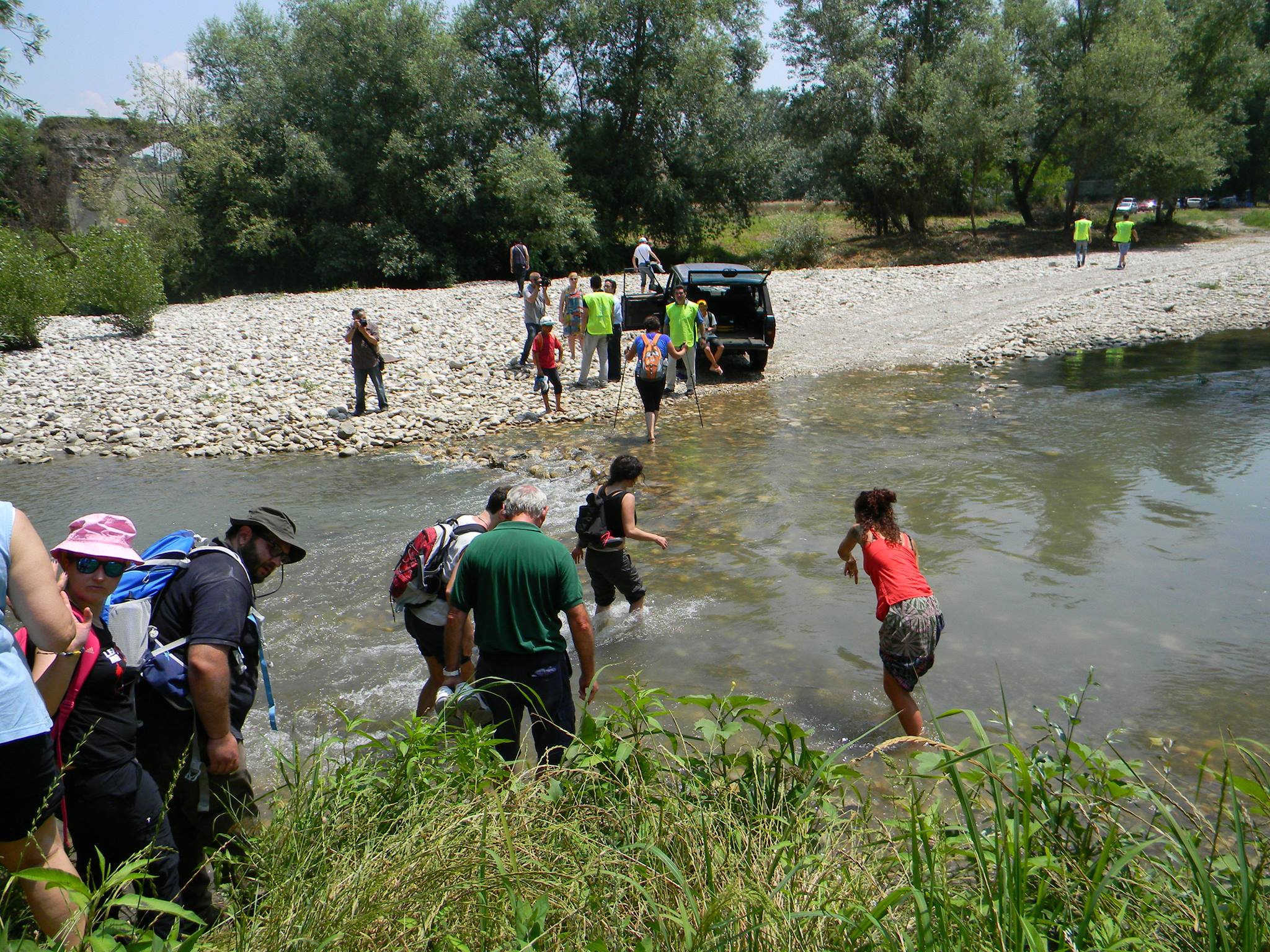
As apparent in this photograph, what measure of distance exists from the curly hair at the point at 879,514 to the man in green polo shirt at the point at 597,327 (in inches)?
395

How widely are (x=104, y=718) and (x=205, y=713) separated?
0.39 meters

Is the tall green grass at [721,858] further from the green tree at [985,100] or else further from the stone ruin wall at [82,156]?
the stone ruin wall at [82,156]

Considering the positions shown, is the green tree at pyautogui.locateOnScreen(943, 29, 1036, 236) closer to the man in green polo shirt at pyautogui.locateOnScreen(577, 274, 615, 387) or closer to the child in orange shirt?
the man in green polo shirt at pyautogui.locateOnScreen(577, 274, 615, 387)

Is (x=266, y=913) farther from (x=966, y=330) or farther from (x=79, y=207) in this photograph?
(x=79, y=207)

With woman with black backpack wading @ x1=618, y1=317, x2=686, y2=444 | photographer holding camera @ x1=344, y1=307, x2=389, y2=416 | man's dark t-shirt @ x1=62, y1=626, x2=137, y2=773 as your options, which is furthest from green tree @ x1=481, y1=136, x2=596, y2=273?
man's dark t-shirt @ x1=62, y1=626, x2=137, y2=773

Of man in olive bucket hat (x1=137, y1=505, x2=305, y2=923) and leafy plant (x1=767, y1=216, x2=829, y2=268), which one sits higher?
leafy plant (x1=767, y1=216, x2=829, y2=268)

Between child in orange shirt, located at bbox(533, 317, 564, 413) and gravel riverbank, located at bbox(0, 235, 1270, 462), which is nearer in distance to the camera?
child in orange shirt, located at bbox(533, 317, 564, 413)

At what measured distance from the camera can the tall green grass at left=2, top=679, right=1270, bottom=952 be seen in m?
2.47

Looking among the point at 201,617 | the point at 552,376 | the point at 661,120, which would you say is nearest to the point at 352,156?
the point at 661,120

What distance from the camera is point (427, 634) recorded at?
16.8ft

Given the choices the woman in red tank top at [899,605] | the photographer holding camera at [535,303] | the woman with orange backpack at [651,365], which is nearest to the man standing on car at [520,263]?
the photographer holding camera at [535,303]

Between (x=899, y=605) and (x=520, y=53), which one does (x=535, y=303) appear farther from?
(x=520, y=53)

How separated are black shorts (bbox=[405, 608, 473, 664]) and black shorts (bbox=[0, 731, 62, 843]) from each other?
248cm

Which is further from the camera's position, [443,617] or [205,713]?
[443,617]
